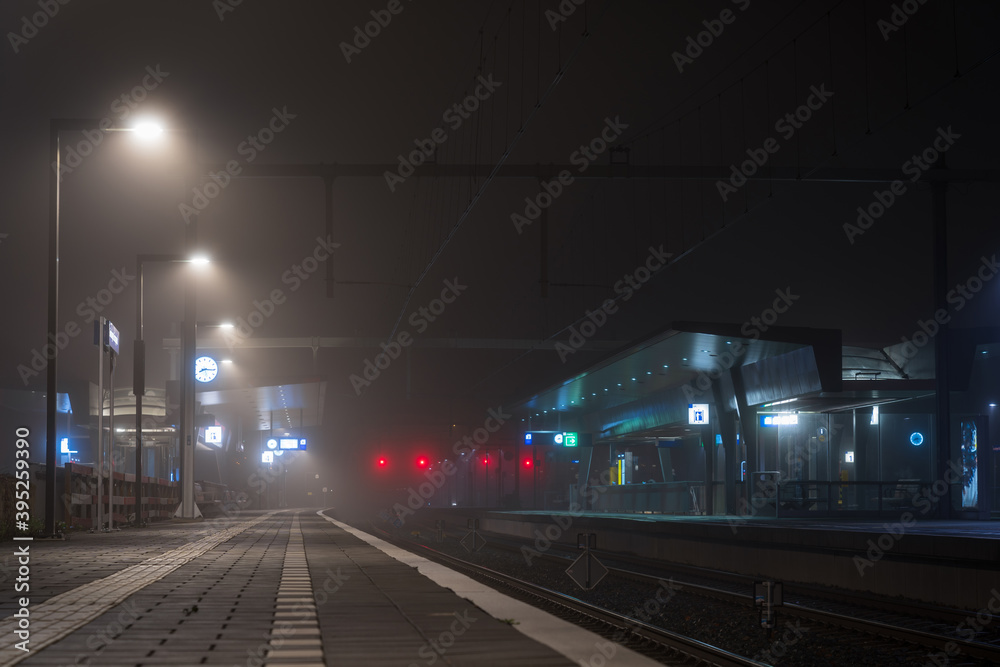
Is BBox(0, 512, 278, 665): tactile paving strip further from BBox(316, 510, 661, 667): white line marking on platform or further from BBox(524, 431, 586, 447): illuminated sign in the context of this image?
Result: BBox(524, 431, 586, 447): illuminated sign

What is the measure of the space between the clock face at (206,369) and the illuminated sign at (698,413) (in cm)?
2801

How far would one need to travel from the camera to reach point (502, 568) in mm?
23031

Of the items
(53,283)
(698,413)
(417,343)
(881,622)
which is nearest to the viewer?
(881,622)

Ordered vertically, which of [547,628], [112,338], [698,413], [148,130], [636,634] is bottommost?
[636,634]

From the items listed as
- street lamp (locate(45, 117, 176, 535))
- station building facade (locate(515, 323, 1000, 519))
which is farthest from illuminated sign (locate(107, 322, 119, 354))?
station building facade (locate(515, 323, 1000, 519))

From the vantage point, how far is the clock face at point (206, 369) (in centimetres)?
5709

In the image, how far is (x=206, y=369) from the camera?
188ft

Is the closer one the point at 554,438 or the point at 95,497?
the point at 95,497

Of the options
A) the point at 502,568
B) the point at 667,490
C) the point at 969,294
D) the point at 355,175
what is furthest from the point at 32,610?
the point at 969,294

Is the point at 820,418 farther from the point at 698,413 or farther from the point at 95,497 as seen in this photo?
the point at 95,497

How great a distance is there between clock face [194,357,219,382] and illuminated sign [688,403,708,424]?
28.0 metres

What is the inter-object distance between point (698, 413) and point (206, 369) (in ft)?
94.3

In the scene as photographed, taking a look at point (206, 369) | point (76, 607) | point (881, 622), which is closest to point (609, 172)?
point (881, 622)

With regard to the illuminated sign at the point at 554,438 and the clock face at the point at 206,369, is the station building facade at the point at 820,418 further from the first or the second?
the clock face at the point at 206,369
